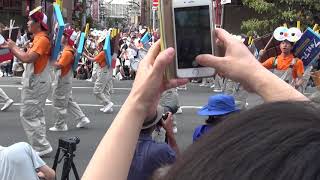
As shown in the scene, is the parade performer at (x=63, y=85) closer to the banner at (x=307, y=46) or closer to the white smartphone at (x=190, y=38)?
the banner at (x=307, y=46)

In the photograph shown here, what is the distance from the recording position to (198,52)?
1718mm

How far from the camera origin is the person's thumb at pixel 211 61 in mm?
1523

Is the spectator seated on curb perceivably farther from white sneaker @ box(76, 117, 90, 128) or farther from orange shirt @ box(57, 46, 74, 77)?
white sneaker @ box(76, 117, 90, 128)

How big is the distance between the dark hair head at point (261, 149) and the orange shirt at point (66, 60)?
8960 millimetres

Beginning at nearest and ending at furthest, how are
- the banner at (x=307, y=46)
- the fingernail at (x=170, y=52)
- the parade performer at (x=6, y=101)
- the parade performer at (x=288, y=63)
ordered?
the fingernail at (x=170, y=52), the parade performer at (x=288, y=63), the banner at (x=307, y=46), the parade performer at (x=6, y=101)

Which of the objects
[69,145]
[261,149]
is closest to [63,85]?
[69,145]

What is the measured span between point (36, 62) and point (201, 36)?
19.9ft

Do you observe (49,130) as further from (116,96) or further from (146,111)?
(146,111)

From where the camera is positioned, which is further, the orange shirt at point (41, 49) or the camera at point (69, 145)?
the orange shirt at point (41, 49)

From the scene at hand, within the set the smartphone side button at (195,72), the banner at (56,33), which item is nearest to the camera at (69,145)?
the banner at (56,33)

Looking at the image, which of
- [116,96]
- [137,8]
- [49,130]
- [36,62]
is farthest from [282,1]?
[137,8]

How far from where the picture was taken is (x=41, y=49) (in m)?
7.46

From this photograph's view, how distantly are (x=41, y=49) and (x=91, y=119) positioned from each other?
3901 millimetres

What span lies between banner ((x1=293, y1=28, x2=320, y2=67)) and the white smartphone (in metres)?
8.53
